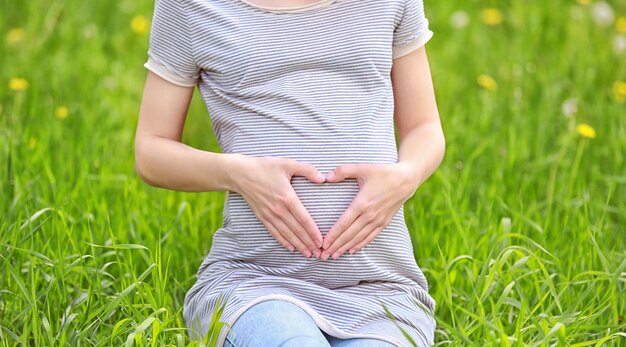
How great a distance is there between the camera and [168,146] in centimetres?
183

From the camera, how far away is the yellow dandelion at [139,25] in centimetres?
388

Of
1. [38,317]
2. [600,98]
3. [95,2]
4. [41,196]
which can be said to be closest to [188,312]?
[38,317]

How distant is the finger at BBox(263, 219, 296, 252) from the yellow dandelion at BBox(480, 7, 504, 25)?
2474 mm

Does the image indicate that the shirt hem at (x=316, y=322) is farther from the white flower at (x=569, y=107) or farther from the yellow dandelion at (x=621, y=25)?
the yellow dandelion at (x=621, y=25)

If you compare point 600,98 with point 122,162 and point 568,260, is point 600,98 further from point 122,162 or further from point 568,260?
point 122,162

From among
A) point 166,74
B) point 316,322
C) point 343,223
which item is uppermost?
point 166,74

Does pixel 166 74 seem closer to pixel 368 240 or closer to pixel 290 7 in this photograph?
pixel 290 7

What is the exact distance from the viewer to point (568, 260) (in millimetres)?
2225

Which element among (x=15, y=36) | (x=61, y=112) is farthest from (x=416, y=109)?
(x=15, y=36)

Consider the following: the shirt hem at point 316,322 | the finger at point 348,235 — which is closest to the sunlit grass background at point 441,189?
the shirt hem at point 316,322

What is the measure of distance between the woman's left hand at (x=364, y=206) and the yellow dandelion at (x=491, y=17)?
2385mm

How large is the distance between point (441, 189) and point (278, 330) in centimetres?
102

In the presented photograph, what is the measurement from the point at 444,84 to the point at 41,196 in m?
1.52

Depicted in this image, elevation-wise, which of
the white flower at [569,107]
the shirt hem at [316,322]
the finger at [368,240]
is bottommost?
the white flower at [569,107]
